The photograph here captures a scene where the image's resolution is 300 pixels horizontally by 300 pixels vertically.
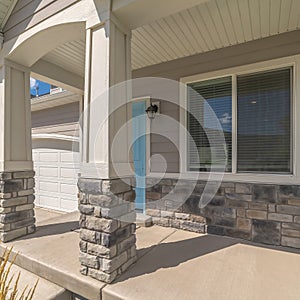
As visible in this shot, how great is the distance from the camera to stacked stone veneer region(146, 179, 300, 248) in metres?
2.91

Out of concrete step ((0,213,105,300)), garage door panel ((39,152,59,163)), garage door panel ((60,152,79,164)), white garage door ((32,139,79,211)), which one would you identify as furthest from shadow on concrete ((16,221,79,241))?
garage door panel ((39,152,59,163))

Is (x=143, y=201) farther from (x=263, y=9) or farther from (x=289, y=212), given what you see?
(x=263, y=9)

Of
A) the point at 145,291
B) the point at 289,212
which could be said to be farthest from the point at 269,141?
the point at 145,291

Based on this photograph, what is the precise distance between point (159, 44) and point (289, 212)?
3054 millimetres

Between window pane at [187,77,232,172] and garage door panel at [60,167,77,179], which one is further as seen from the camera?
garage door panel at [60,167,77,179]

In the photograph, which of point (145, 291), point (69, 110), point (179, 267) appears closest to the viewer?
point (145, 291)

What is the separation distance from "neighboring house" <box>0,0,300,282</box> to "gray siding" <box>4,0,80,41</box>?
Answer: 0.02 meters

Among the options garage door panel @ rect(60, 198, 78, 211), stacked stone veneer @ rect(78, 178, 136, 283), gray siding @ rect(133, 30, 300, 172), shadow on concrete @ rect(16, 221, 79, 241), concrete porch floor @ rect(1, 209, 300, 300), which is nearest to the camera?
concrete porch floor @ rect(1, 209, 300, 300)

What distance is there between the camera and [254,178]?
3.11 meters

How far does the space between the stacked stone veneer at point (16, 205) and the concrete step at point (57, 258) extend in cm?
15

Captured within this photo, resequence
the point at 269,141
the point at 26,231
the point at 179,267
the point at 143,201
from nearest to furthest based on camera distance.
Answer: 1. the point at 179,267
2. the point at 269,141
3. the point at 26,231
4. the point at 143,201

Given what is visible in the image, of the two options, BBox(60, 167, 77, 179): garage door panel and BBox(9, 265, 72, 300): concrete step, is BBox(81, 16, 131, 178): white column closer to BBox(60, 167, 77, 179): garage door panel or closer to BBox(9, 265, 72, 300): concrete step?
BBox(9, 265, 72, 300): concrete step

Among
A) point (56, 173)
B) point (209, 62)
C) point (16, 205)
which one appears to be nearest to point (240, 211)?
point (209, 62)

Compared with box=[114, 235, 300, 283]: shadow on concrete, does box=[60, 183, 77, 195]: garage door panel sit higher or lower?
higher
